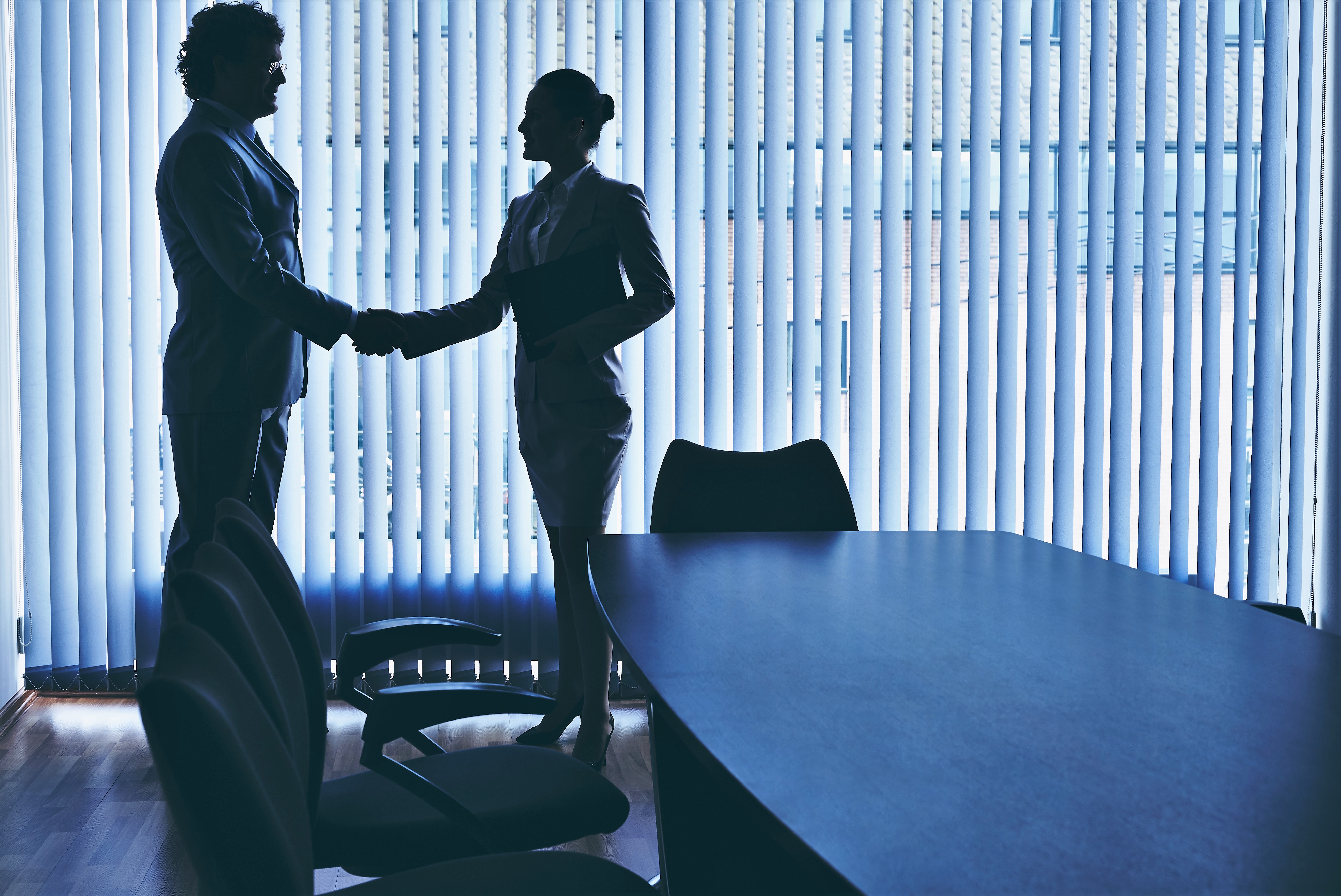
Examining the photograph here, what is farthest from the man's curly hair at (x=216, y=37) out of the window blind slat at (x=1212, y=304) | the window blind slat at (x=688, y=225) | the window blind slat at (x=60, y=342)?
the window blind slat at (x=1212, y=304)

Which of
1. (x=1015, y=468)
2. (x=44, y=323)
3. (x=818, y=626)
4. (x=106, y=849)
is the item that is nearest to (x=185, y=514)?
(x=106, y=849)

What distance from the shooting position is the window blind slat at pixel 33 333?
302 cm

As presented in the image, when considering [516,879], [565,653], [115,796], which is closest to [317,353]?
[565,653]

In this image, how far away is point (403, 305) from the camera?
314 centimetres

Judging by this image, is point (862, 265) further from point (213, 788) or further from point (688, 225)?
point (213, 788)

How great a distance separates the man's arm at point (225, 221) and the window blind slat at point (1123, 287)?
2681mm

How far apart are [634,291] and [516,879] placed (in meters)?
1.83

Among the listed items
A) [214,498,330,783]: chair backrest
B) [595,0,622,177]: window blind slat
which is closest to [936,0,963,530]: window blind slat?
[595,0,622,177]: window blind slat

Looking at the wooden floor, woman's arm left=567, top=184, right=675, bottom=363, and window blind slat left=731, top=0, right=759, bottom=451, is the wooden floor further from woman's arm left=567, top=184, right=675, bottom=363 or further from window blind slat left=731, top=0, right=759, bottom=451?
window blind slat left=731, top=0, right=759, bottom=451

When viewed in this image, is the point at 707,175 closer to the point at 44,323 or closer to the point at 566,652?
the point at 566,652

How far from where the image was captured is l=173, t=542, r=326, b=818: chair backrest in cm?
90

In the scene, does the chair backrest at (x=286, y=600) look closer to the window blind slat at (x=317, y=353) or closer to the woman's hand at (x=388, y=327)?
the woman's hand at (x=388, y=327)

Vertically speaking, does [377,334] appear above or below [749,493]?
above

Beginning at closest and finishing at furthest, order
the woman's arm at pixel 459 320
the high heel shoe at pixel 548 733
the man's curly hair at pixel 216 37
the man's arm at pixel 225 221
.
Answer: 1. the man's arm at pixel 225 221
2. the man's curly hair at pixel 216 37
3. the high heel shoe at pixel 548 733
4. the woman's arm at pixel 459 320
